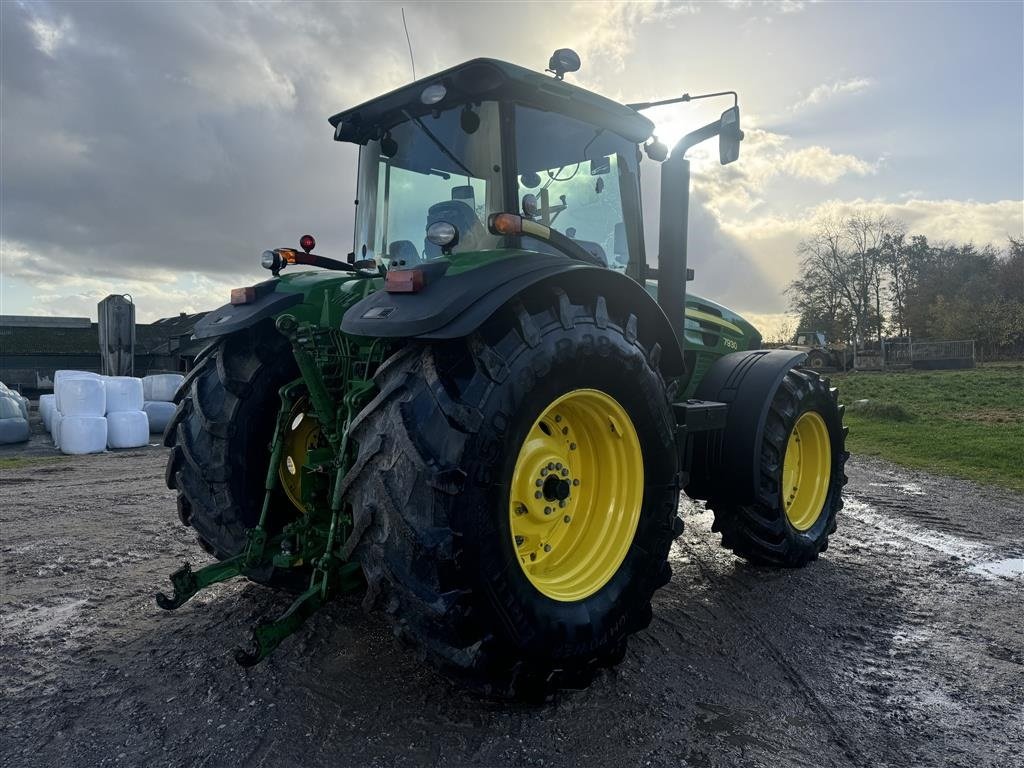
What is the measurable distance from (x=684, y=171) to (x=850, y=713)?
2.71 metres

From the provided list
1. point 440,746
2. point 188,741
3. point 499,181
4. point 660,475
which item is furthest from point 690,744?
point 499,181

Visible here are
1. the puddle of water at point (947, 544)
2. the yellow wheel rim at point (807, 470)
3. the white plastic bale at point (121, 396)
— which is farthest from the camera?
the white plastic bale at point (121, 396)

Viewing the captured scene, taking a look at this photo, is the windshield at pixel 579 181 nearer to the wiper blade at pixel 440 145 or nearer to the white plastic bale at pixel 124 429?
the wiper blade at pixel 440 145

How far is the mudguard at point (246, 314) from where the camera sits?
317 centimetres

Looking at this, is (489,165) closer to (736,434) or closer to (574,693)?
(736,434)

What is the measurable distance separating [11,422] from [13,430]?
129 millimetres

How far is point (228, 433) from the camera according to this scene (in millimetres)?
3230

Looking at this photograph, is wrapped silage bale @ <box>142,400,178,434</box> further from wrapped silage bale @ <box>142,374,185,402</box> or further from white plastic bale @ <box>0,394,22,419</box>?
white plastic bale @ <box>0,394,22,419</box>

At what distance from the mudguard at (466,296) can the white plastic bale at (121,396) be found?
9.68 m

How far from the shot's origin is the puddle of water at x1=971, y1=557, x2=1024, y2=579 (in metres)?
4.22

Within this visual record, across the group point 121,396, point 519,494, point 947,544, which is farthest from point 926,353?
point 519,494

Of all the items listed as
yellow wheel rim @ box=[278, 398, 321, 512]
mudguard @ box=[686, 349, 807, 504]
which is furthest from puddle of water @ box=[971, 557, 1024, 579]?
yellow wheel rim @ box=[278, 398, 321, 512]

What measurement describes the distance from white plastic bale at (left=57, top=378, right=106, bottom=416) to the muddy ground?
6101mm

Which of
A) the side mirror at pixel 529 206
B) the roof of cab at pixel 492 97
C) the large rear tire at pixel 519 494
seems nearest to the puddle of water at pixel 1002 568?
the large rear tire at pixel 519 494
